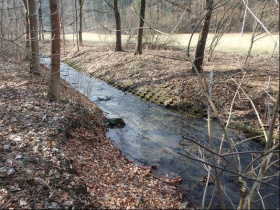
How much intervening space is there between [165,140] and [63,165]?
402cm

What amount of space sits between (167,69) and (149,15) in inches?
374

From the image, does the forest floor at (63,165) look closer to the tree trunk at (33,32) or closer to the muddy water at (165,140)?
the muddy water at (165,140)

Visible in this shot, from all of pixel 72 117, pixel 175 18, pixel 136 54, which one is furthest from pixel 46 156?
pixel 175 18

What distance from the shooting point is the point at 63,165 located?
4.78 m

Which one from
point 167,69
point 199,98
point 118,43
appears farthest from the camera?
point 118,43

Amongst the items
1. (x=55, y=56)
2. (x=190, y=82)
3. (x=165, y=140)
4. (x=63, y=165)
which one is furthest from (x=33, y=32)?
(x=190, y=82)

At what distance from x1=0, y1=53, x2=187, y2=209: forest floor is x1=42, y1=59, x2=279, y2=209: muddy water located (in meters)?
0.45

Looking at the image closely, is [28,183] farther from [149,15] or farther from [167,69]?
[149,15]

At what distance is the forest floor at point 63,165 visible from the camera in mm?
3973

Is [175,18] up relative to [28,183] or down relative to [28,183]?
up

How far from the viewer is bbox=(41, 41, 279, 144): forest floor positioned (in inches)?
349

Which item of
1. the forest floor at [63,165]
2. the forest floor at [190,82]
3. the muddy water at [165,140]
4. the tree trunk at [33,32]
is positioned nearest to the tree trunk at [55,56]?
the forest floor at [63,165]

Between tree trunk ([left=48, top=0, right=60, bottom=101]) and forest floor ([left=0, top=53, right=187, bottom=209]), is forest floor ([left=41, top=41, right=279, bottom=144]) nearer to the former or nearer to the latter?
tree trunk ([left=48, top=0, right=60, bottom=101])

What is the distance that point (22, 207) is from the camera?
3.54 meters
